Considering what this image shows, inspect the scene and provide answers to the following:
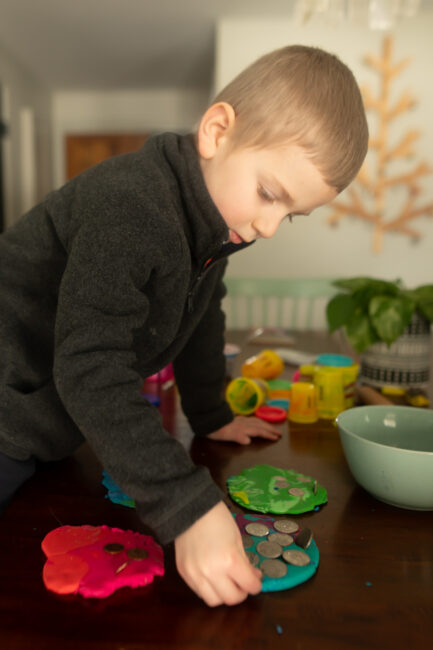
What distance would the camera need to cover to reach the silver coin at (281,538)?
0.47 m

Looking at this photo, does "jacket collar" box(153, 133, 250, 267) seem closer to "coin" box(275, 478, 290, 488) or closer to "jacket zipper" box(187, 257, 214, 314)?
"jacket zipper" box(187, 257, 214, 314)

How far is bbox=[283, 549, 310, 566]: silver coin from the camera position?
43 cm

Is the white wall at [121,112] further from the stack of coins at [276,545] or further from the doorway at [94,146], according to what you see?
the stack of coins at [276,545]

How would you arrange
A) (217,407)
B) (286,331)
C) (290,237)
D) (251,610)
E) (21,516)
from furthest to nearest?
(290,237) → (286,331) → (217,407) → (21,516) → (251,610)

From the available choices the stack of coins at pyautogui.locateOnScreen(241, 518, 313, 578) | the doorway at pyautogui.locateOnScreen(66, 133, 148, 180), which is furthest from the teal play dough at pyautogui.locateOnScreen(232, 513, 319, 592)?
the doorway at pyautogui.locateOnScreen(66, 133, 148, 180)

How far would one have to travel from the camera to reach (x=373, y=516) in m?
0.53

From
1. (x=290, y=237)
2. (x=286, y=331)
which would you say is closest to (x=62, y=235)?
(x=286, y=331)

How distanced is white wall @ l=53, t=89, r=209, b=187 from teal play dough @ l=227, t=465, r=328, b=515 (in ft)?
16.4

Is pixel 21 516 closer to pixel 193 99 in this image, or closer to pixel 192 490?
pixel 192 490

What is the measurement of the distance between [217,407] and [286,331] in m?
0.88

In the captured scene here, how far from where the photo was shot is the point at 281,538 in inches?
18.6

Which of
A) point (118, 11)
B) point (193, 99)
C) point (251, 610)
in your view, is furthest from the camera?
point (193, 99)

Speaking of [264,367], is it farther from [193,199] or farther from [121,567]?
[121,567]

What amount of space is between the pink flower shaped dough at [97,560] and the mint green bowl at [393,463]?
0.23 meters
